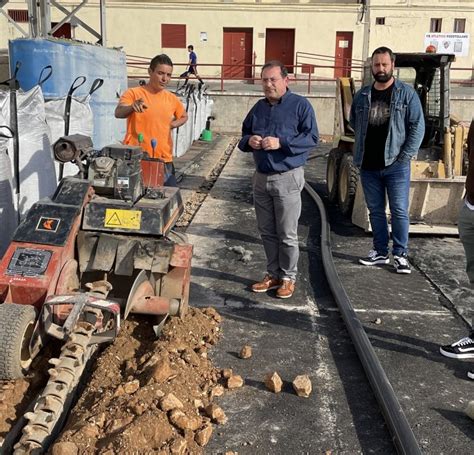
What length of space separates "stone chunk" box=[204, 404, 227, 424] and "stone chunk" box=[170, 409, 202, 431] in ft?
0.50

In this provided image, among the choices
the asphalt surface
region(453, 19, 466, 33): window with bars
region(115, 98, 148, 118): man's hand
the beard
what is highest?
region(453, 19, 466, 33): window with bars

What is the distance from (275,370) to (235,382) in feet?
1.06

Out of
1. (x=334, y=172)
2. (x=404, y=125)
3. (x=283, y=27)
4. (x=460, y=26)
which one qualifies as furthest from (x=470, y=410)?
(x=460, y=26)

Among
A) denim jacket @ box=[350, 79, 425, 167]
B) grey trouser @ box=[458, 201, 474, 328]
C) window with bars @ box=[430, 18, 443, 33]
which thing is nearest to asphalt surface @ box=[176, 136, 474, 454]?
grey trouser @ box=[458, 201, 474, 328]

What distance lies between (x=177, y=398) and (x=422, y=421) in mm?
1275

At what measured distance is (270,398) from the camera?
10.6ft

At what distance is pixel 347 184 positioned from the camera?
7254 millimetres

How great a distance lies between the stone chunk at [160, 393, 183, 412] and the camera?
2.79m

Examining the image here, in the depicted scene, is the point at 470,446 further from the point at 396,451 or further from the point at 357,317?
the point at 357,317

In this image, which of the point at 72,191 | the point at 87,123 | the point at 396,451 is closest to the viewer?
the point at 396,451

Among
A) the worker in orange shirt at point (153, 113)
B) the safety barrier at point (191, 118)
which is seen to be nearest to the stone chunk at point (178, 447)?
the worker in orange shirt at point (153, 113)

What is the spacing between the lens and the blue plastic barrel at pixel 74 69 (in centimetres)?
812

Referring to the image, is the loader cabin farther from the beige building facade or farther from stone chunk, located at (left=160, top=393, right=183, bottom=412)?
the beige building facade

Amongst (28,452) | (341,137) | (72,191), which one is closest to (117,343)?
(72,191)
